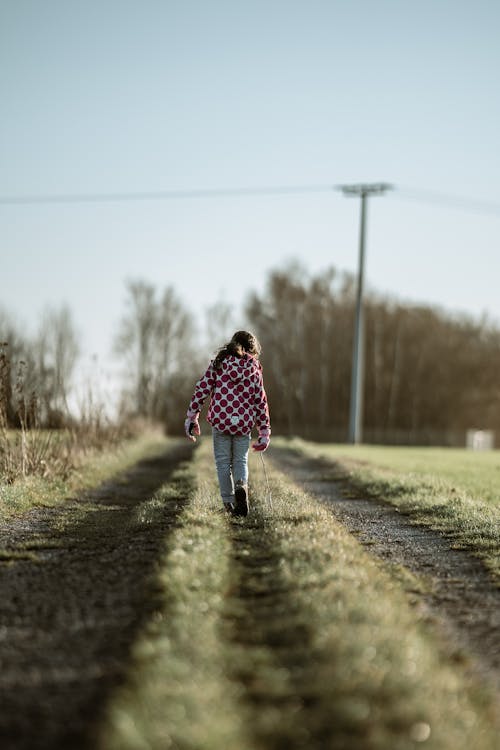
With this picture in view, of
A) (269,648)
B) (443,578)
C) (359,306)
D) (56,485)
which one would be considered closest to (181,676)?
(269,648)

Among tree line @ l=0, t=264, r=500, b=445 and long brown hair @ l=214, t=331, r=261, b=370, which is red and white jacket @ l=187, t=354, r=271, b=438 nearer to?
long brown hair @ l=214, t=331, r=261, b=370

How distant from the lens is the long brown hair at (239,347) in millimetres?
9227

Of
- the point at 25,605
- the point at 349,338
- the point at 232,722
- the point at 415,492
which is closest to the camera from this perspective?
the point at 232,722

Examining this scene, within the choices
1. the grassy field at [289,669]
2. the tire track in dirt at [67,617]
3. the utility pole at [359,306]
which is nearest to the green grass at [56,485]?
the tire track in dirt at [67,617]

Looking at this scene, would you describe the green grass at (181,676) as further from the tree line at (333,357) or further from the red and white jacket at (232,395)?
the tree line at (333,357)

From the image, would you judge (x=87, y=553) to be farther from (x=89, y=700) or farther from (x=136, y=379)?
(x=136, y=379)

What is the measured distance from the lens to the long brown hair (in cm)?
923

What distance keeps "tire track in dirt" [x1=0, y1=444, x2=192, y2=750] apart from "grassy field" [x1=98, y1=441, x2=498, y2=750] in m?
0.17

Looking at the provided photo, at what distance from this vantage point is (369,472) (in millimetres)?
16266

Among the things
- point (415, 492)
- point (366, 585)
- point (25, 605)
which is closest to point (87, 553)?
point (25, 605)

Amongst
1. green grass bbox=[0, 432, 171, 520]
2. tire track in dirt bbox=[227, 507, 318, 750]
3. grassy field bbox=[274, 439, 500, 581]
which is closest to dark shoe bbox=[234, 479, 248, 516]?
tire track in dirt bbox=[227, 507, 318, 750]

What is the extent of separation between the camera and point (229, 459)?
367 inches

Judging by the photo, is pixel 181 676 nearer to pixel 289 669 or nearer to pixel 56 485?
pixel 289 669

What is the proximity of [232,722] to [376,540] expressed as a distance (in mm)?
5183
